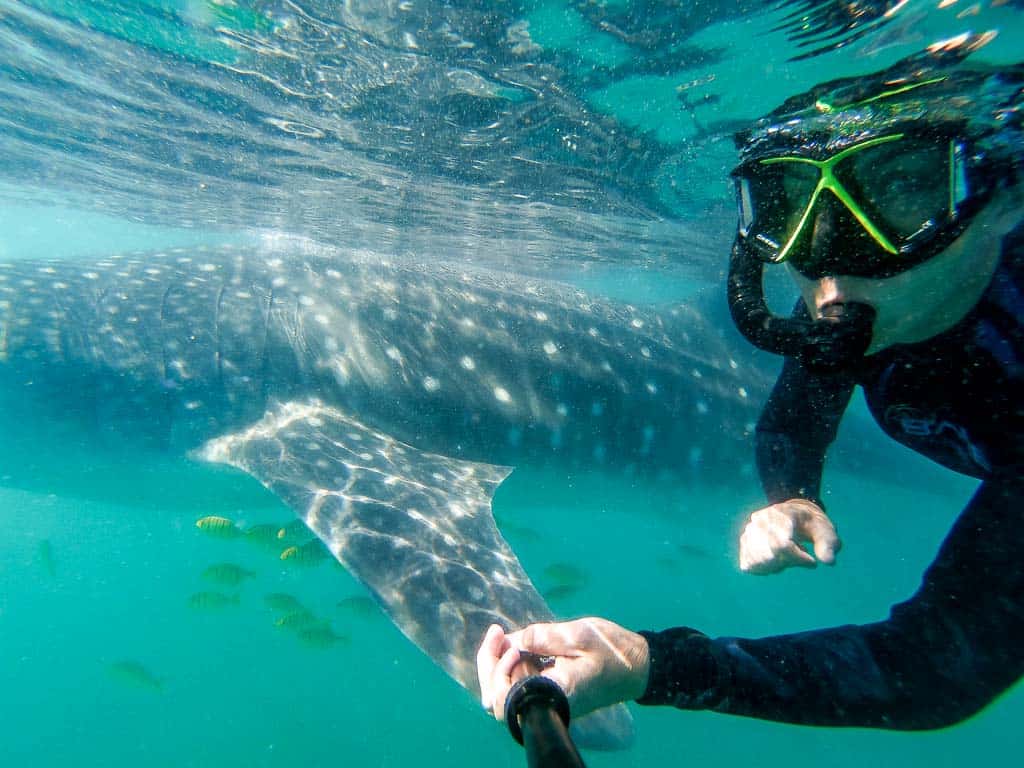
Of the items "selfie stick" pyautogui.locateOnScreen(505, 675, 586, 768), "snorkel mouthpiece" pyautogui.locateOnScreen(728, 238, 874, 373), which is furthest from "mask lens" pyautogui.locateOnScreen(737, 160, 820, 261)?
"selfie stick" pyautogui.locateOnScreen(505, 675, 586, 768)

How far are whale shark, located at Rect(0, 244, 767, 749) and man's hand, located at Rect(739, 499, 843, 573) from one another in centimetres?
144

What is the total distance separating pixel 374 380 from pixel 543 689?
502 cm

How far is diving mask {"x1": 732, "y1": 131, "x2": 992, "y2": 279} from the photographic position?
2.14 meters

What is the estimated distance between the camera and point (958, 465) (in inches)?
96.3

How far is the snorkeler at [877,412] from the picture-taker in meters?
1.60

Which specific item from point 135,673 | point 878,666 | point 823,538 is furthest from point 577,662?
point 135,673

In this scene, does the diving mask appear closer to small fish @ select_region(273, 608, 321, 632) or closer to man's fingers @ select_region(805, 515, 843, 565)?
man's fingers @ select_region(805, 515, 843, 565)

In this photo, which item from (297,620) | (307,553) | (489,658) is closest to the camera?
(489,658)

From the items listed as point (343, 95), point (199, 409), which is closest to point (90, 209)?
point (343, 95)

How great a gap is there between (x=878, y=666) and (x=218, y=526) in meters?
7.57

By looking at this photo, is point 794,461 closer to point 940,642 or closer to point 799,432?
point 799,432

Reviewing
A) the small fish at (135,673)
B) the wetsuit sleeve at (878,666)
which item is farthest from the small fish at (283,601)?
the wetsuit sleeve at (878,666)

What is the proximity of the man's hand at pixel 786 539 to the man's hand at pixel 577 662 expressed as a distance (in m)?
0.93

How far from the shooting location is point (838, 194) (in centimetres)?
235
